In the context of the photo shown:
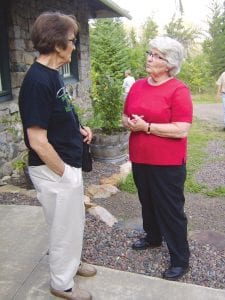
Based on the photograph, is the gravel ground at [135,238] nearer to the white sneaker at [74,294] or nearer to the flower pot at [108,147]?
the white sneaker at [74,294]

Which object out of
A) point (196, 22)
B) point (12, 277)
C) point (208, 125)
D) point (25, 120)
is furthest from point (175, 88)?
point (196, 22)

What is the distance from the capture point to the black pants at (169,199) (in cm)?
269

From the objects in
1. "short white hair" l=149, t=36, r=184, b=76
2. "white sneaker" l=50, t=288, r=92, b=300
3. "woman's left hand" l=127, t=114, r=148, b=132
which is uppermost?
"short white hair" l=149, t=36, r=184, b=76

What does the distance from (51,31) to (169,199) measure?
1.41 m

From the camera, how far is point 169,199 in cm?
271

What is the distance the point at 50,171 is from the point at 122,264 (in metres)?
1.25

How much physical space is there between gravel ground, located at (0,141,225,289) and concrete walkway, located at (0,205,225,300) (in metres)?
0.28

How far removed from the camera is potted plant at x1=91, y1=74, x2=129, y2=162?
6.35 m

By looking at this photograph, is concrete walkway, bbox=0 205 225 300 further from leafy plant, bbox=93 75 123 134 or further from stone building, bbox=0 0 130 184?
leafy plant, bbox=93 75 123 134

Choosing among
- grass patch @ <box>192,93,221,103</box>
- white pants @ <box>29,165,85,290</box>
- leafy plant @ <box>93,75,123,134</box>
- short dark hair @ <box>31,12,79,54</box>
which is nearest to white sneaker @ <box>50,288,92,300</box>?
white pants @ <box>29,165,85,290</box>

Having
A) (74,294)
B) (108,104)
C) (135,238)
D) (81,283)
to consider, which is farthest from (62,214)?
(108,104)

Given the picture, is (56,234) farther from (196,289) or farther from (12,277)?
(196,289)

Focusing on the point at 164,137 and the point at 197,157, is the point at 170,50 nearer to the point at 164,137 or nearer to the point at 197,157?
the point at 164,137

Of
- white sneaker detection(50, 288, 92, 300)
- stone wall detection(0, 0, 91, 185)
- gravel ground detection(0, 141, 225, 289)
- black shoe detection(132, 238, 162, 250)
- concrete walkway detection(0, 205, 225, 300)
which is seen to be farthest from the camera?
stone wall detection(0, 0, 91, 185)
